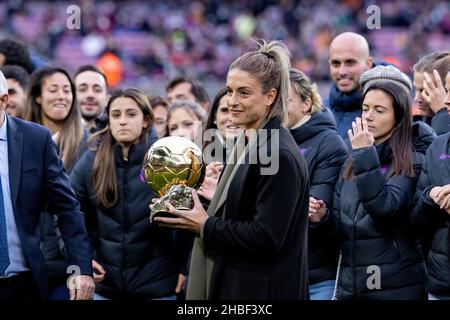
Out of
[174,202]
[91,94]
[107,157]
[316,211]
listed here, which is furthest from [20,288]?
[91,94]

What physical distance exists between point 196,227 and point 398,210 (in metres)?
1.37

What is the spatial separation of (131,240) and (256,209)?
72.4 inches

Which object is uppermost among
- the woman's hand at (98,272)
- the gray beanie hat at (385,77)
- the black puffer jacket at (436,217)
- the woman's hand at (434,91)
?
the gray beanie hat at (385,77)

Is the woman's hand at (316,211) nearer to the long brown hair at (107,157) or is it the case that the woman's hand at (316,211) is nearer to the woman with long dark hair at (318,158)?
the woman with long dark hair at (318,158)

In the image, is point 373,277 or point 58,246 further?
point 58,246

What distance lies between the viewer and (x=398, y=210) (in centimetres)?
499

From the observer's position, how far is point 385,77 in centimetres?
579

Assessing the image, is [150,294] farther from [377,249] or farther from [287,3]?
[287,3]

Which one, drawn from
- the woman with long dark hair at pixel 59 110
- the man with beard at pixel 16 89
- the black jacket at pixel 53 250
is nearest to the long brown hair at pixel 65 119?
the woman with long dark hair at pixel 59 110

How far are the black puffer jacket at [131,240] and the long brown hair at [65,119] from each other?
0.44m

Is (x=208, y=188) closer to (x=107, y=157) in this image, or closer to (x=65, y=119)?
(x=107, y=157)

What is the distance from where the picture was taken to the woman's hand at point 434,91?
5.68 meters

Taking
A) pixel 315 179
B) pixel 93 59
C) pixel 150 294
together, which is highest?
pixel 93 59
